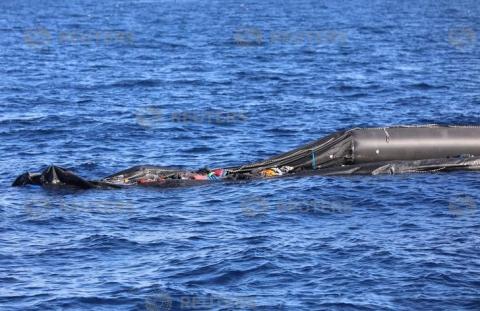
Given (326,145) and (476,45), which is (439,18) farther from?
(326,145)

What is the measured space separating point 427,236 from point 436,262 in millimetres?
2022

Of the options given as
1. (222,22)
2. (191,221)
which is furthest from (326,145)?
(222,22)

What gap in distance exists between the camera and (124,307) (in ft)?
66.7
